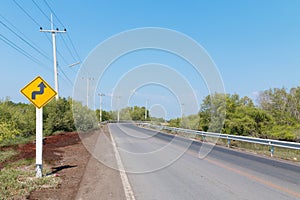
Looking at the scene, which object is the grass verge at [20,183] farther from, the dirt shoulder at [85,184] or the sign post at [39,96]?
the sign post at [39,96]

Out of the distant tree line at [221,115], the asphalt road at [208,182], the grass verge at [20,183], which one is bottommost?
the asphalt road at [208,182]

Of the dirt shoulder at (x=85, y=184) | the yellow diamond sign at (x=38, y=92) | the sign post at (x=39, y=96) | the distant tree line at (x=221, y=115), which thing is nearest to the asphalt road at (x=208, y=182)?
the dirt shoulder at (x=85, y=184)

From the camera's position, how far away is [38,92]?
823cm

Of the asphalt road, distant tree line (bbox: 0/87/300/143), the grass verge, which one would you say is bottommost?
the asphalt road

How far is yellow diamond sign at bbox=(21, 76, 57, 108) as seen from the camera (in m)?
8.05

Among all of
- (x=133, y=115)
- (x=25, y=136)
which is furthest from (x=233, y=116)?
(x=133, y=115)

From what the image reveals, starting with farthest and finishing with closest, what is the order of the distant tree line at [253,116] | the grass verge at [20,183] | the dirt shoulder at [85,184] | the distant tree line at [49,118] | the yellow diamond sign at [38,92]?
1. the distant tree line at [253,116]
2. the distant tree line at [49,118]
3. the yellow diamond sign at [38,92]
4. the dirt shoulder at [85,184]
5. the grass verge at [20,183]

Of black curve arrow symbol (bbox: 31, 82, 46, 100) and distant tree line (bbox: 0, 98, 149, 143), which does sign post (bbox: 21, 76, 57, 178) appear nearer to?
black curve arrow symbol (bbox: 31, 82, 46, 100)

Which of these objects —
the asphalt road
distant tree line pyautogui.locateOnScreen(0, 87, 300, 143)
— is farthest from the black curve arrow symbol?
distant tree line pyautogui.locateOnScreen(0, 87, 300, 143)

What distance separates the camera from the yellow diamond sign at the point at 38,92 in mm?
8055

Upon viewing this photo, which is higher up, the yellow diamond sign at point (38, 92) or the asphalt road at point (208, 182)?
the yellow diamond sign at point (38, 92)

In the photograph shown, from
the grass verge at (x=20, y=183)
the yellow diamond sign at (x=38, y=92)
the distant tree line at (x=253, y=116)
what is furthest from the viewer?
the distant tree line at (x=253, y=116)

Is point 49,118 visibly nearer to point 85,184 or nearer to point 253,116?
point 85,184

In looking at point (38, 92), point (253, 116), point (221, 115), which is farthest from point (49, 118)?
point (253, 116)
